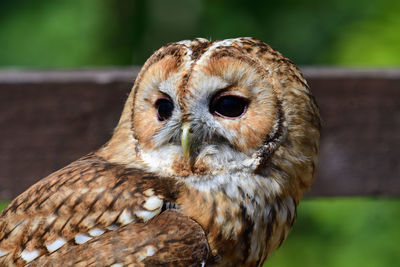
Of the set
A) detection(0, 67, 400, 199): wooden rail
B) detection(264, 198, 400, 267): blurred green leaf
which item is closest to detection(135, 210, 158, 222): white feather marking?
detection(0, 67, 400, 199): wooden rail

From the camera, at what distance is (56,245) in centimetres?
186

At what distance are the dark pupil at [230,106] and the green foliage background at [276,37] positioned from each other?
2600mm

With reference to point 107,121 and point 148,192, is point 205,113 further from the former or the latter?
point 107,121

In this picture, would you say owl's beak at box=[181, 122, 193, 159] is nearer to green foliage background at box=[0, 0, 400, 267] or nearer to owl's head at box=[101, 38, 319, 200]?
owl's head at box=[101, 38, 319, 200]

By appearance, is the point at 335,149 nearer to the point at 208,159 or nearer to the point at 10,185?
the point at 208,159

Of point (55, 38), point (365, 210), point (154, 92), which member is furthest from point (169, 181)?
point (55, 38)

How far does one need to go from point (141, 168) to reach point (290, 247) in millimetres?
2860

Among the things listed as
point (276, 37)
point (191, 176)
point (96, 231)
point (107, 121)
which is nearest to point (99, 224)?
point (96, 231)

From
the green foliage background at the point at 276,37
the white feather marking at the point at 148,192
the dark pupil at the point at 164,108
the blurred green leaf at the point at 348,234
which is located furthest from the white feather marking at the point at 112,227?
the green foliage background at the point at 276,37

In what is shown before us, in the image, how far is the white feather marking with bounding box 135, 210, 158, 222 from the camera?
6.11 feet

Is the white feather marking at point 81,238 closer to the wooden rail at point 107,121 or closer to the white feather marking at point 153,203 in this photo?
the white feather marking at point 153,203

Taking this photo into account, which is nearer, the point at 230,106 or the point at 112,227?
the point at 112,227

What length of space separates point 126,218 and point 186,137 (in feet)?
1.00

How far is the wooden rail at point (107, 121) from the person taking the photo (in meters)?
2.50
